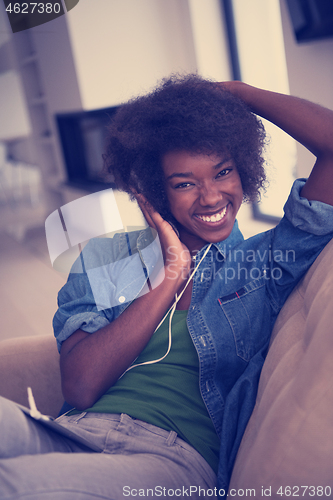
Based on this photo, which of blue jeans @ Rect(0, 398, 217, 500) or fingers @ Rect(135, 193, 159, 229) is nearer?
blue jeans @ Rect(0, 398, 217, 500)

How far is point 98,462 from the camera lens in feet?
1.66

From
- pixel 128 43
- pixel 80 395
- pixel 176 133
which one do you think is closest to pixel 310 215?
pixel 176 133

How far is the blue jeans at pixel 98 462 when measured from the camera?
44 centimetres

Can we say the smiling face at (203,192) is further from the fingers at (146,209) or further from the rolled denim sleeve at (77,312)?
the rolled denim sleeve at (77,312)

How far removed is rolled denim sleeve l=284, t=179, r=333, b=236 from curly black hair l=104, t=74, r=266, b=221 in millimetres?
161

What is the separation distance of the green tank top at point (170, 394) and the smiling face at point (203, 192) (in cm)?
18

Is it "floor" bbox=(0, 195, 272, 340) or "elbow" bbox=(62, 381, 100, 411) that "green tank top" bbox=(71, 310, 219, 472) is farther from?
"floor" bbox=(0, 195, 272, 340)

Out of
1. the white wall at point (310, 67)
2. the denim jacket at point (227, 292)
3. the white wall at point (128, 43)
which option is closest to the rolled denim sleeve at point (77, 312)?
the denim jacket at point (227, 292)

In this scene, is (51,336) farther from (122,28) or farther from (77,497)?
(122,28)

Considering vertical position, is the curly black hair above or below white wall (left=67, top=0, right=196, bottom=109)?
below

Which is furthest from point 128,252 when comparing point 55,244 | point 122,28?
point 122,28

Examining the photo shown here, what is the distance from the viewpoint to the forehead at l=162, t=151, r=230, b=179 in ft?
2.30

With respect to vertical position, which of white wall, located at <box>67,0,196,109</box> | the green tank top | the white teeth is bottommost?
the green tank top

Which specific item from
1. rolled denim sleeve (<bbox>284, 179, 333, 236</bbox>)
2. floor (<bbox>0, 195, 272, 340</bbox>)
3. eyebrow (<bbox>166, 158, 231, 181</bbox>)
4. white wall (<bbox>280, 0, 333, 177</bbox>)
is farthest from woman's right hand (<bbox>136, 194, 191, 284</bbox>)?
white wall (<bbox>280, 0, 333, 177</bbox>)
